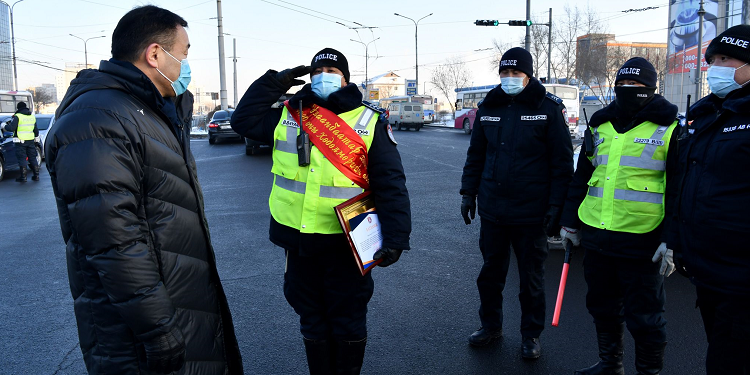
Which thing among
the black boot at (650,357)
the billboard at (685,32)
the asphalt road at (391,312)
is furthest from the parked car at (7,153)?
the billboard at (685,32)

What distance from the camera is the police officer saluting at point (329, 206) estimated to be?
9.67 ft

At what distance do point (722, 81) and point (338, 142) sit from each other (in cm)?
200

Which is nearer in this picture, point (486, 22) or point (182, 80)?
point (182, 80)

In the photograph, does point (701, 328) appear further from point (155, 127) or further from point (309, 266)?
point (155, 127)

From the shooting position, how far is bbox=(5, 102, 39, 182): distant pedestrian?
44.3 ft

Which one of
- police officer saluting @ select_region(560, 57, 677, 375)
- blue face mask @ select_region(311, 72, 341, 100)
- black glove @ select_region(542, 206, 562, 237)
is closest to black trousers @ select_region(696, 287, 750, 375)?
police officer saluting @ select_region(560, 57, 677, 375)

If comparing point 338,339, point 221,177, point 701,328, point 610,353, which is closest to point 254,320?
point 338,339

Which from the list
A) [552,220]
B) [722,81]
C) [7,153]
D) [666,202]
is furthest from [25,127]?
[722,81]

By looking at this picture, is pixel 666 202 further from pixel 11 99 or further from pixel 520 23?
pixel 11 99

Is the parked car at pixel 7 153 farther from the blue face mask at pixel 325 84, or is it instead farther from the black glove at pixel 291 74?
the blue face mask at pixel 325 84

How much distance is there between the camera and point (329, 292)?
3025 mm

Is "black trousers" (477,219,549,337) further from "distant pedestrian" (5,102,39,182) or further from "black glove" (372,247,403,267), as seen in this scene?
"distant pedestrian" (5,102,39,182)

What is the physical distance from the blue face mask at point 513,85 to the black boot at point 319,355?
7.20 ft

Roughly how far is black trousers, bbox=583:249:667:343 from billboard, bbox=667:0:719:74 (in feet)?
152
